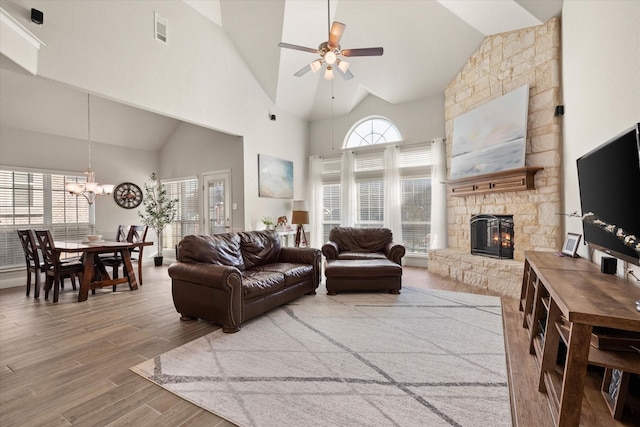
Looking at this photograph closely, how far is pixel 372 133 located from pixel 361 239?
2989 millimetres

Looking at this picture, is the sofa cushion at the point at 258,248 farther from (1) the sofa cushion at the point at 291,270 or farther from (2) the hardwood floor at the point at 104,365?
(2) the hardwood floor at the point at 104,365

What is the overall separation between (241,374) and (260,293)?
1.04 metres

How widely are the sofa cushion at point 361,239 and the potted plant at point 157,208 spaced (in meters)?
4.15

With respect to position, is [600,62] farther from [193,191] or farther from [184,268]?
[193,191]

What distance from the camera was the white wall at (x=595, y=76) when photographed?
214 cm

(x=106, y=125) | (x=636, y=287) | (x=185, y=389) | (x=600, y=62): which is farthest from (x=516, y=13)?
(x=106, y=125)

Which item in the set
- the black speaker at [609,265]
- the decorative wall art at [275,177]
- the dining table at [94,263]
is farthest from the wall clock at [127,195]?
the black speaker at [609,265]

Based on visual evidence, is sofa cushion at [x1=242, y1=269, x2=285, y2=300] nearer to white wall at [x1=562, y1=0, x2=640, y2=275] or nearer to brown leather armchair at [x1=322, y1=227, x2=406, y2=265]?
brown leather armchair at [x1=322, y1=227, x2=406, y2=265]

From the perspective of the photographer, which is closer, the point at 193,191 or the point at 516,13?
the point at 516,13

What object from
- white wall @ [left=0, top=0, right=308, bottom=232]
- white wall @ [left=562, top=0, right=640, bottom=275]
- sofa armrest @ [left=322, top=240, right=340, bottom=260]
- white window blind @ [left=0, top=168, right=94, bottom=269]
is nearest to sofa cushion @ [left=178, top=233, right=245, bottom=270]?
sofa armrest @ [left=322, top=240, right=340, bottom=260]

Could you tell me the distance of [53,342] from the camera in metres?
2.84

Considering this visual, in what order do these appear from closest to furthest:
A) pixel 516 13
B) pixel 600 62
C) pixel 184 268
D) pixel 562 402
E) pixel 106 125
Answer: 1. pixel 562 402
2. pixel 600 62
3. pixel 184 268
4. pixel 516 13
5. pixel 106 125

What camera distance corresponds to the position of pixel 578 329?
143cm

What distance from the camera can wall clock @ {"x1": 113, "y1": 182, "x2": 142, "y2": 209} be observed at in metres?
6.85
